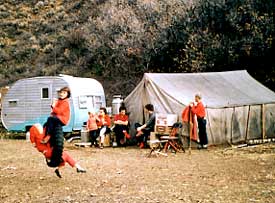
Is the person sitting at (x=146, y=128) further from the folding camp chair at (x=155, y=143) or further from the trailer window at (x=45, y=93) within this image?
the trailer window at (x=45, y=93)

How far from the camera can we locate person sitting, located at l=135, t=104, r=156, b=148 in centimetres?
1400

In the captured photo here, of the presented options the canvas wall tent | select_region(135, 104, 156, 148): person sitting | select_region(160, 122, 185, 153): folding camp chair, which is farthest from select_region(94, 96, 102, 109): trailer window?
select_region(160, 122, 185, 153): folding camp chair

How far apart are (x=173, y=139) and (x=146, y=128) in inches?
42.6

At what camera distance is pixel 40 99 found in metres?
19.0

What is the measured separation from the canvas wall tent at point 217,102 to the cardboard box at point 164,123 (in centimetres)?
62

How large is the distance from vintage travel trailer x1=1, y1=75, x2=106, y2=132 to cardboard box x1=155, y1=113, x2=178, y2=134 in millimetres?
5122

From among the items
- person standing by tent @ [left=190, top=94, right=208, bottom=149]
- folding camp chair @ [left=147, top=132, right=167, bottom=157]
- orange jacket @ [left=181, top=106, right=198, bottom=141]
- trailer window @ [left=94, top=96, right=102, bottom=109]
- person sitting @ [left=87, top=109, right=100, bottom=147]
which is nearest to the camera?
folding camp chair @ [left=147, top=132, right=167, bottom=157]

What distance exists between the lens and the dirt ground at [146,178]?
712 cm

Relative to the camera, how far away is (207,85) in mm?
16234

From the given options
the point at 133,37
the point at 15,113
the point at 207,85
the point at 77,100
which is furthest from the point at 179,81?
the point at 133,37

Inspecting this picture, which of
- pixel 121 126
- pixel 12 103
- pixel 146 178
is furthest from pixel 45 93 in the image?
pixel 146 178

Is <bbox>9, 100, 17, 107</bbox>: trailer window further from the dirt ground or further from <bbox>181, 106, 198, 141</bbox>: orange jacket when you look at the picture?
<bbox>181, 106, 198, 141</bbox>: orange jacket

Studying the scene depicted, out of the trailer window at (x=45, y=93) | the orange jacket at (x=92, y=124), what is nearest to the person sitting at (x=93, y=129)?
the orange jacket at (x=92, y=124)

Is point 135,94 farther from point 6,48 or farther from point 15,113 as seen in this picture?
point 6,48
